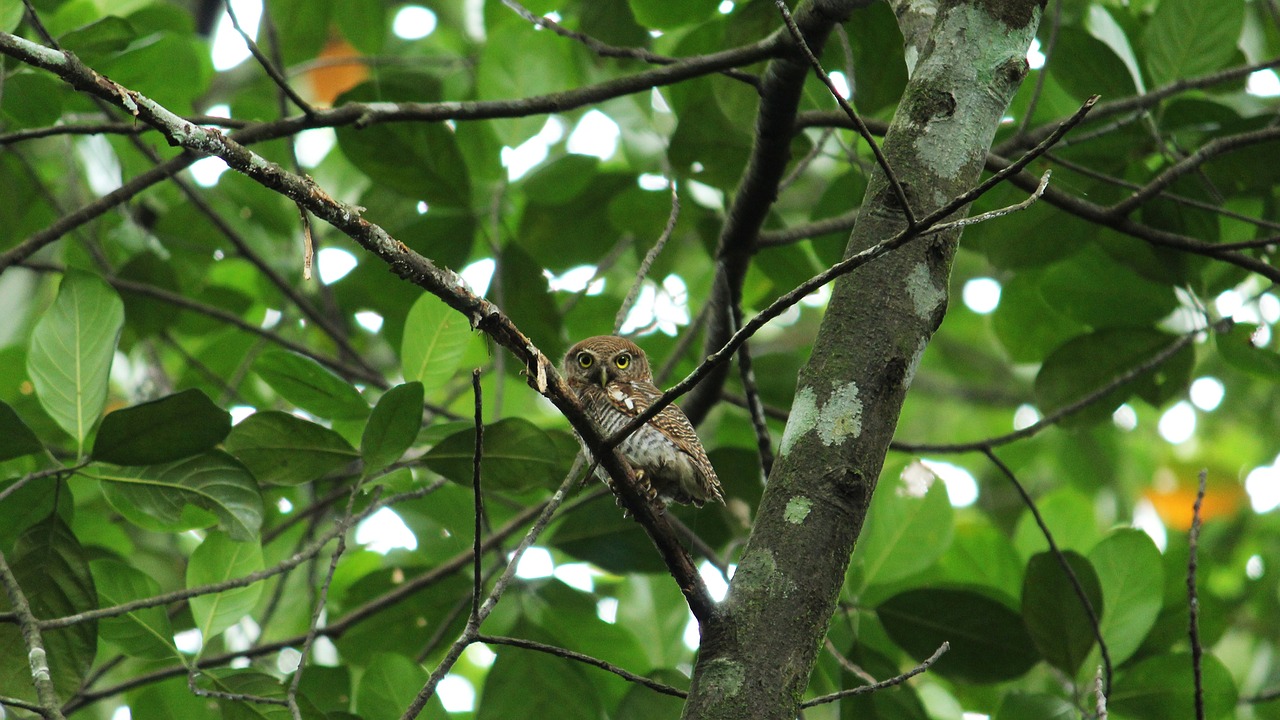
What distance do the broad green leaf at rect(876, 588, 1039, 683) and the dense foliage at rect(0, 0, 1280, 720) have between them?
0.01m

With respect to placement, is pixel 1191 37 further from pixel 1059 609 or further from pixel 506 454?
pixel 506 454

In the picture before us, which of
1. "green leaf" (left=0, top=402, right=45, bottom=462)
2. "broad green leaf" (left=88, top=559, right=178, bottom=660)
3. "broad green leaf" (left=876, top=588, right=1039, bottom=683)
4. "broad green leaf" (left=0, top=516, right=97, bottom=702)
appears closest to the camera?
"green leaf" (left=0, top=402, right=45, bottom=462)

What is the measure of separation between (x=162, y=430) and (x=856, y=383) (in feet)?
6.00

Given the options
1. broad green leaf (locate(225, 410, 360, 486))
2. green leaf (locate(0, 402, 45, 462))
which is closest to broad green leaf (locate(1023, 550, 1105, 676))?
broad green leaf (locate(225, 410, 360, 486))

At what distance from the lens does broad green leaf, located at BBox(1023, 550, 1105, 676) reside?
3578 millimetres

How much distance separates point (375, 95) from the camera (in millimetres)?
4195

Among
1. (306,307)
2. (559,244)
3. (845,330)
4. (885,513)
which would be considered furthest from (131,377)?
(845,330)

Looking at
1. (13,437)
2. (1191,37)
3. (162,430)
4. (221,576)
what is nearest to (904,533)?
(1191,37)

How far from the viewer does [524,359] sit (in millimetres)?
1979

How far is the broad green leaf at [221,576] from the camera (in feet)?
10.2

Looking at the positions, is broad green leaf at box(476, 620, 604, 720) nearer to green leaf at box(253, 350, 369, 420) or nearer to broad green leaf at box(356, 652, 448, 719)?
broad green leaf at box(356, 652, 448, 719)

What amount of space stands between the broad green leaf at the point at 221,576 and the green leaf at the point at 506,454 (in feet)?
1.93

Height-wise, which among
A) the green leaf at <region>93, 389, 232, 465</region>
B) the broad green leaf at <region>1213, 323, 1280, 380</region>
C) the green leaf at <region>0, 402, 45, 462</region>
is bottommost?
the green leaf at <region>0, 402, 45, 462</region>

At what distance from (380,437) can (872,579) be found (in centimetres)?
188
